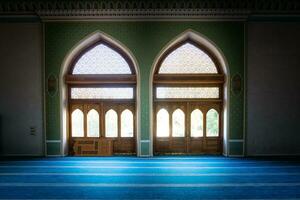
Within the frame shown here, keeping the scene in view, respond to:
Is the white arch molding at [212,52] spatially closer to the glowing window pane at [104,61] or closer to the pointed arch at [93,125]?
the glowing window pane at [104,61]

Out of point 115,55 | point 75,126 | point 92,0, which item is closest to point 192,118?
point 115,55

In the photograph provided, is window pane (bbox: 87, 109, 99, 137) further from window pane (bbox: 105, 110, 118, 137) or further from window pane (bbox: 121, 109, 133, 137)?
window pane (bbox: 121, 109, 133, 137)

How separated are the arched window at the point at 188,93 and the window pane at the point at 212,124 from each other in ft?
0.08

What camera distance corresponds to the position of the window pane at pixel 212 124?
24.9 ft

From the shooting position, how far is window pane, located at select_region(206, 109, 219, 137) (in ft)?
24.9

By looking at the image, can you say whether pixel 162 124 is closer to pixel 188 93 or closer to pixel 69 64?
pixel 188 93

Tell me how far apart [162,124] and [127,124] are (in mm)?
874

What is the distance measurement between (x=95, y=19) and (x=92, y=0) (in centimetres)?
43

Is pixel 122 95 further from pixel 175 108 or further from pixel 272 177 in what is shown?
pixel 272 177

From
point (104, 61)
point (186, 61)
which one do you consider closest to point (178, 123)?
point (186, 61)

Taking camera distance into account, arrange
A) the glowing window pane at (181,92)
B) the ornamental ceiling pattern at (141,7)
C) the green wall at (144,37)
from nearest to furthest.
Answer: the ornamental ceiling pattern at (141,7), the green wall at (144,37), the glowing window pane at (181,92)

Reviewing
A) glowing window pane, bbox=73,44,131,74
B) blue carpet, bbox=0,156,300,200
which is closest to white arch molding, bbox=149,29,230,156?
blue carpet, bbox=0,156,300,200

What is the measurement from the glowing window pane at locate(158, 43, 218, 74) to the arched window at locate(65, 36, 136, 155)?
2.85 ft

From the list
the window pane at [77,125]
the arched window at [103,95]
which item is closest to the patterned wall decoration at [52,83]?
the arched window at [103,95]
